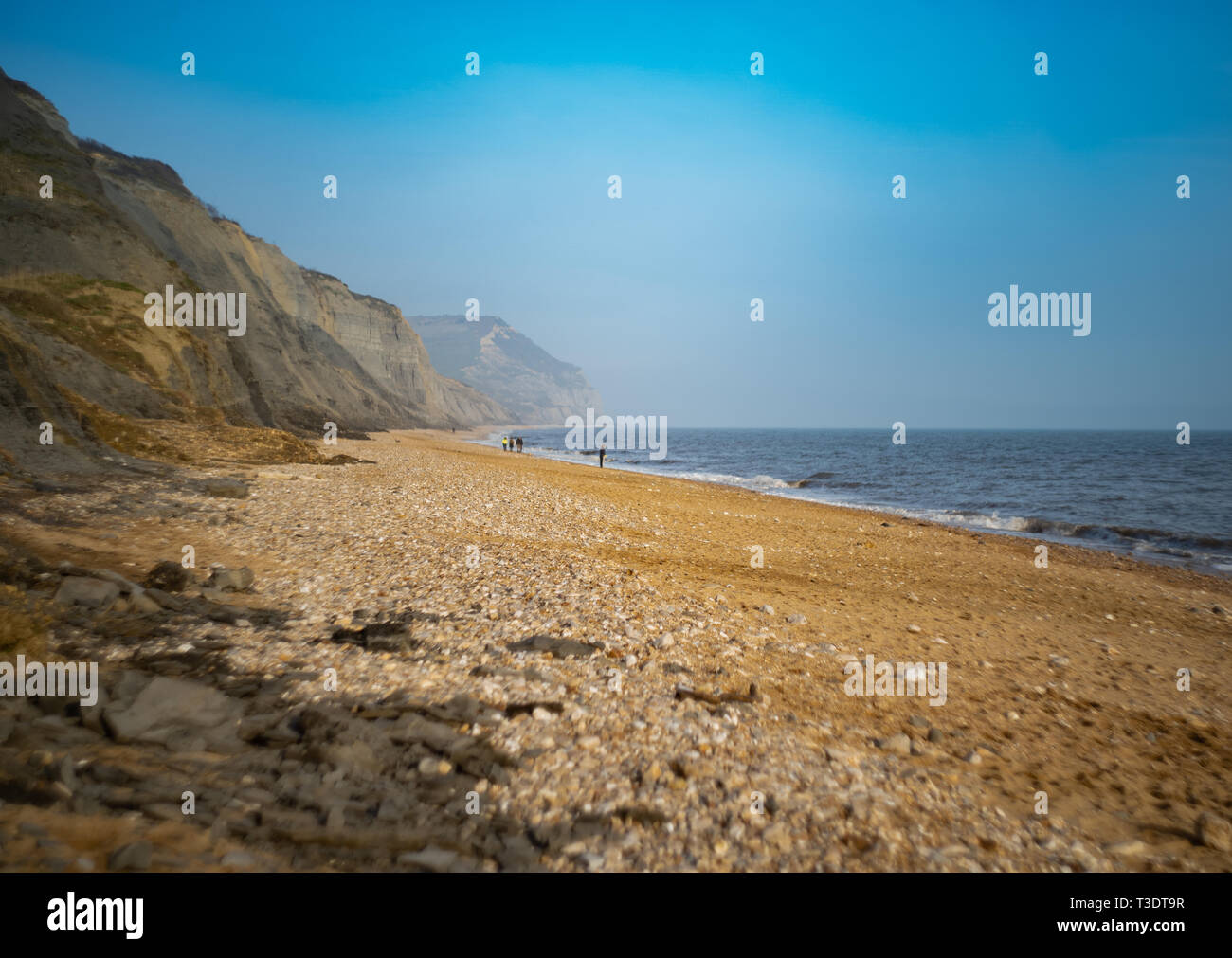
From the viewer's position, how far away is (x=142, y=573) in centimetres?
869

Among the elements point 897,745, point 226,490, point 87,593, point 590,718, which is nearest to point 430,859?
point 590,718

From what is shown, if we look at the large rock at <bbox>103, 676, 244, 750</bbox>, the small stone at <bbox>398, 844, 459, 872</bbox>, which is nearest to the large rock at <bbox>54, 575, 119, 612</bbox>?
the large rock at <bbox>103, 676, 244, 750</bbox>

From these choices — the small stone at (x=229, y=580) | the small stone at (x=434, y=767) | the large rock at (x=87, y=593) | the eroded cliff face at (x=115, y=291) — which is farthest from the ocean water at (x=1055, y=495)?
the eroded cliff face at (x=115, y=291)

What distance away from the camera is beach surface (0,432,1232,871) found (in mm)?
3912

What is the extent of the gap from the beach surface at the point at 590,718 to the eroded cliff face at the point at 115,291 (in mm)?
14532

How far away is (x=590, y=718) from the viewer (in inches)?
227

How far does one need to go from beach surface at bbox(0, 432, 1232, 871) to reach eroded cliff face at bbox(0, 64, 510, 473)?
1453cm

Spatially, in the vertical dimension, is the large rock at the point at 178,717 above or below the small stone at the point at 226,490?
below

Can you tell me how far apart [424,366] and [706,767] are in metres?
150

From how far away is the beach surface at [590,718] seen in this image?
3912 millimetres

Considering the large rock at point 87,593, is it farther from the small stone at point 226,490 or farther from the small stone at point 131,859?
the small stone at point 226,490

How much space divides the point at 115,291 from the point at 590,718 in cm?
3800

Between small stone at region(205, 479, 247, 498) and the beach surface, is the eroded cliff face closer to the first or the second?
small stone at region(205, 479, 247, 498)
